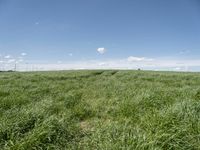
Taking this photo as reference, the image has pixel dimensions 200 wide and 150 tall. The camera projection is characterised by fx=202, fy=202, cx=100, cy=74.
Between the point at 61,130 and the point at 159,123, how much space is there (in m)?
2.17

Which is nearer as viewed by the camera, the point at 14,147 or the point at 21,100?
the point at 14,147

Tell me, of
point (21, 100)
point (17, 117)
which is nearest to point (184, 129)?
point (17, 117)

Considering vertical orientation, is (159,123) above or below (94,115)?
above

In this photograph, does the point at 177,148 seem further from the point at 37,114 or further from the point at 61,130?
the point at 37,114

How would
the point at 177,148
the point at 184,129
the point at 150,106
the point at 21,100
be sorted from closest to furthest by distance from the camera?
the point at 177,148, the point at 184,129, the point at 150,106, the point at 21,100

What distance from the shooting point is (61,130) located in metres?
4.50

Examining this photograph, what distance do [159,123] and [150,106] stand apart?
2300 millimetres

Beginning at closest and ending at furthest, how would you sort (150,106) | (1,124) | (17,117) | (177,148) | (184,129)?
(177,148), (184,129), (1,124), (17,117), (150,106)

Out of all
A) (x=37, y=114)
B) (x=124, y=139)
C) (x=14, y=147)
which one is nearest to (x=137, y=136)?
(x=124, y=139)

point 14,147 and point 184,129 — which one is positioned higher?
point 184,129

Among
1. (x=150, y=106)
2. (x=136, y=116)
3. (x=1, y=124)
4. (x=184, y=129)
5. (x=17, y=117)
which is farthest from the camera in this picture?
(x=150, y=106)

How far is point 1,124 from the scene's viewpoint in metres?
4.38

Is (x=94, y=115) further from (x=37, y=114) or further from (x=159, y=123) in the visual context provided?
(x=159, y=123)

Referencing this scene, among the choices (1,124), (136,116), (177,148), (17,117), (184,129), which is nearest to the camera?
(177,148)
